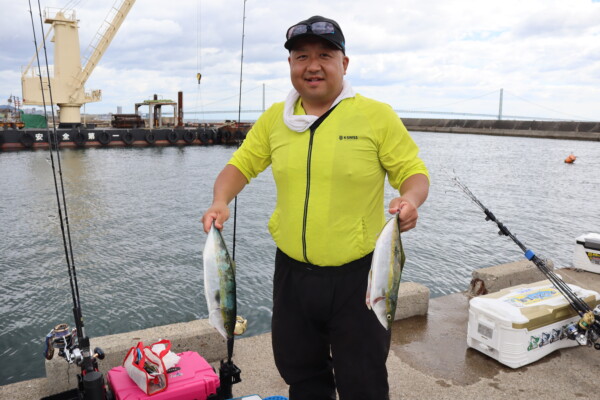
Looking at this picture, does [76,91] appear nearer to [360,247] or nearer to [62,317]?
[62,317]

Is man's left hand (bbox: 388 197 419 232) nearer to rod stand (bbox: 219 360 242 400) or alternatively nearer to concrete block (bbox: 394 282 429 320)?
rod stand (bbox: 219 360 242 400)

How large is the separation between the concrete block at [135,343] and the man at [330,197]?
6.49 feet

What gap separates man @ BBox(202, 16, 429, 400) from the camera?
2303 millimetres

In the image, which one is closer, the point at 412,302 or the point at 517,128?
the point at 412,302

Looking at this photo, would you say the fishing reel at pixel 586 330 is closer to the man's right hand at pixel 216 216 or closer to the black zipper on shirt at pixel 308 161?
the black zipper on shirt at pixel 308 161

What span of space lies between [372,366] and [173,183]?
904 inches

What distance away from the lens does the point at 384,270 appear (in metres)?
2.05

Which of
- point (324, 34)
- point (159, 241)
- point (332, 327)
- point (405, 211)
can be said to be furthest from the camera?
point (159, 241)

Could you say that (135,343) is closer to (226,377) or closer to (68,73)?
(226,377)

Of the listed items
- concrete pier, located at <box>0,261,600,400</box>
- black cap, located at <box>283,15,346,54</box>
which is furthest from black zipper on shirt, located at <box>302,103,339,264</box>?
concrete pier, located at <box>0,261,600,400</box>

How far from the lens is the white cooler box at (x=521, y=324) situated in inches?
172

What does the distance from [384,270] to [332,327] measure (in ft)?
2.07

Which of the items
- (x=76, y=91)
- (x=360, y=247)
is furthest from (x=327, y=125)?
(x=76, y=91)

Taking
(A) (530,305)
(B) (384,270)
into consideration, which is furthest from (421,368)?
(B) (384,270)
